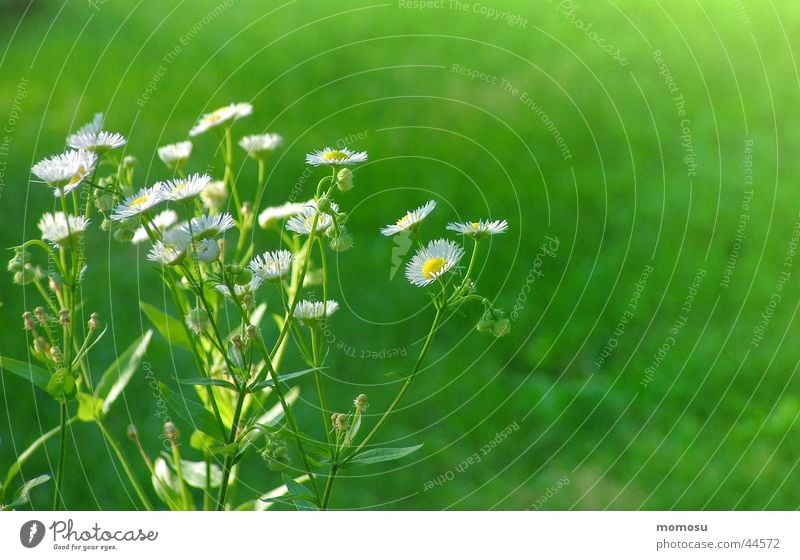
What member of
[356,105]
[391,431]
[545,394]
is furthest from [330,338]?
[356,105]

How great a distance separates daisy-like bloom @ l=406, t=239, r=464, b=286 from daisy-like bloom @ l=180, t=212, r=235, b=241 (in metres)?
0.12

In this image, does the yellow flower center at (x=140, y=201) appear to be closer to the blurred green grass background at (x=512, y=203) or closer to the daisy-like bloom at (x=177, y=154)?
the daisy-like bloom at (x=177, y=154)

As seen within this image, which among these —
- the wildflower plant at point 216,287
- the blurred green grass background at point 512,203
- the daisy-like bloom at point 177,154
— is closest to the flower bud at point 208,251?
the wildflower plant at point 216,287

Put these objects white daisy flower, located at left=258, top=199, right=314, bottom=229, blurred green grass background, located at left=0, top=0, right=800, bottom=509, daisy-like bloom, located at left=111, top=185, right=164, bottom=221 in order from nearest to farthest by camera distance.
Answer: daisy-like bloom, located at left=111, top=185, right=164, bottom=221, white daisy flower, located at left=258, top=199, right=314, bottom=229, blurred green grass background, located at left=0, top=0, right=800, bottom=509

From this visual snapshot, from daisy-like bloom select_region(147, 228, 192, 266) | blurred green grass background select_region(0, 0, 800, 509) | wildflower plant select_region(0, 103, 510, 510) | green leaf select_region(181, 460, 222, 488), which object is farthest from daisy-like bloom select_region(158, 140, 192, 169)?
blurred green grass background select_region(0, 0, 800, 509)

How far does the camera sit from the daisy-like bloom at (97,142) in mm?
577

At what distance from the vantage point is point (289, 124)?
1.27m

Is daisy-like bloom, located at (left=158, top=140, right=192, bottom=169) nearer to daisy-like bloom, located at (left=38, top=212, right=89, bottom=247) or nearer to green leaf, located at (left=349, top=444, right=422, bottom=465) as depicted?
daisy-like bloom, located at (left=38, top=212, right=89, bottom=247)

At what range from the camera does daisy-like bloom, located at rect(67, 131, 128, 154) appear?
58 centimetres

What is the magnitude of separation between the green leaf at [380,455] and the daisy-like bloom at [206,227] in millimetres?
157

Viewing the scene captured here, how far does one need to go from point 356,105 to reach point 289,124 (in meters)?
0.09
